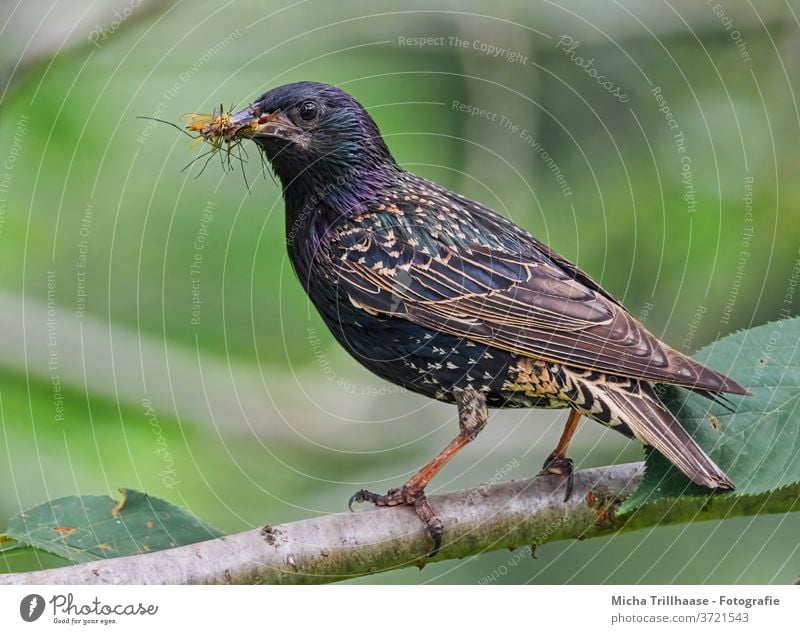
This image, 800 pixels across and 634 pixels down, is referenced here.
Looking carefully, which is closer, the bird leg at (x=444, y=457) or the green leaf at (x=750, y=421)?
the green leaf at (x=750, y=421)

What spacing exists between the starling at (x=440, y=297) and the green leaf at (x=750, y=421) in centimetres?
12

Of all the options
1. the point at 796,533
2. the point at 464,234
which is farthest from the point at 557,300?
the point at 796,533

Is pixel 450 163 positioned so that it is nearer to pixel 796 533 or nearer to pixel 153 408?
pixel 153 408

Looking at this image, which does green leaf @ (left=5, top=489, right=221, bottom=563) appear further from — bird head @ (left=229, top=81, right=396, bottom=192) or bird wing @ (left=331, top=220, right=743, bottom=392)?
bird head @ (left=229, top=81, right=396, bottom=192)

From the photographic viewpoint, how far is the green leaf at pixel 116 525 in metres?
4.36

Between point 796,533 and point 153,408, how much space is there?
11.5 feet

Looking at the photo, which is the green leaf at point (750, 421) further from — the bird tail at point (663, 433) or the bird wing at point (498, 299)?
the bird wing at point (498, 299)

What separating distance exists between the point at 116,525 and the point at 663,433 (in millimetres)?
2320

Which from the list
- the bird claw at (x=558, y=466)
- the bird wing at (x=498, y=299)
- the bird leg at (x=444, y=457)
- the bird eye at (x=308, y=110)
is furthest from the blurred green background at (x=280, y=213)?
the bird wing at (x=498, y=299)

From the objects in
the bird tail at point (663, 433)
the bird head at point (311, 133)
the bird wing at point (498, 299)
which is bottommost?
the bird tail at point (663, 433)

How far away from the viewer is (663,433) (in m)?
4.76

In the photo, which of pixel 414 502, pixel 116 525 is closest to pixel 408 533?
pixel 414 502

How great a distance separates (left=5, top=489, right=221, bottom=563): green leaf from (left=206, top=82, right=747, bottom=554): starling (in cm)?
102

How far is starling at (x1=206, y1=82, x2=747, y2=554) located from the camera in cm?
493
